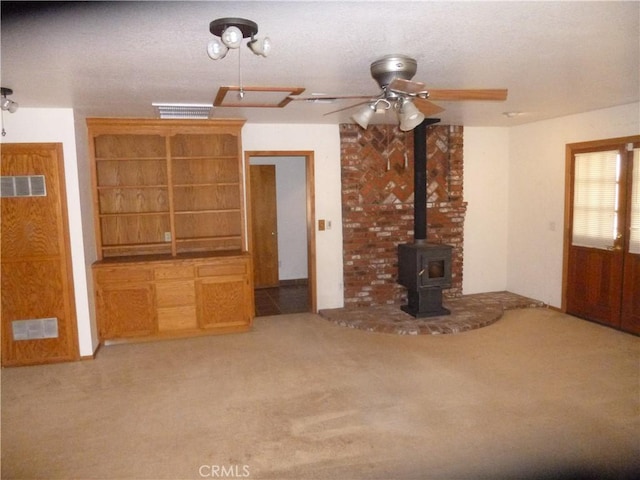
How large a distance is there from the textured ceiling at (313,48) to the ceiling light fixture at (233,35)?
0.06 metres

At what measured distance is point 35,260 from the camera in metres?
4.27

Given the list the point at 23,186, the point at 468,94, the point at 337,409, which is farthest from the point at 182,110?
the point at 337,409

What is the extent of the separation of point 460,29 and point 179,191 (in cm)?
394

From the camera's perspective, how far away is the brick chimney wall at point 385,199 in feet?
19.2

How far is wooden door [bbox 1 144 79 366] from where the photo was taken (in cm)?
416

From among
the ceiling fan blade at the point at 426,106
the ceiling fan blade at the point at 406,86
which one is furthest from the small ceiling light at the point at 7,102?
the ceiling fan blade at the point at 426,106

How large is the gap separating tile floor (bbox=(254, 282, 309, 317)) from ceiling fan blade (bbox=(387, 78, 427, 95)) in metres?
3.91

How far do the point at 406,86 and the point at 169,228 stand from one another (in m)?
3.75

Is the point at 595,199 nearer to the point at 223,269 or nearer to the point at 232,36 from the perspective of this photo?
the point at 223,269

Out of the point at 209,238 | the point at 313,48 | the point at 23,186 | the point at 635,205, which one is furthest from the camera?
the point at 209,238

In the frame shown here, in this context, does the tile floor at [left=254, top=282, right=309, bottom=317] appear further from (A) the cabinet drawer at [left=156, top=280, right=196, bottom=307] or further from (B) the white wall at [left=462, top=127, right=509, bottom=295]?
(B) the white wall at [left=462, top=127, right=509, bottom=295]

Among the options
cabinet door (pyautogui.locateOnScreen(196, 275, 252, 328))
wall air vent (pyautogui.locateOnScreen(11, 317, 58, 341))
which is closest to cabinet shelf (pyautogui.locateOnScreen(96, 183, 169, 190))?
cabinet door (pyautogui.locateOnScreen(196, 275, 252, 328))

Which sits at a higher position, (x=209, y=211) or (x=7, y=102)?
(x=7, y=102)

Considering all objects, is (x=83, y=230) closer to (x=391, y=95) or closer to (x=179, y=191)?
(x=179, y=191)
